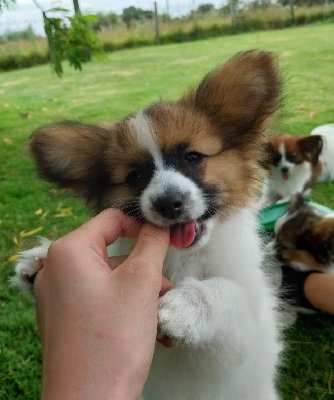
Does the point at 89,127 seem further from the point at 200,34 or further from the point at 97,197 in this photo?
the point at 200,34

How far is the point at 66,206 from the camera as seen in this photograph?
19.4 ft

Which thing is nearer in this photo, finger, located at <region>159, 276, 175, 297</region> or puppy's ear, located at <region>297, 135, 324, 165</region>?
finger, located at <region>159, 276, 175, 297</region>

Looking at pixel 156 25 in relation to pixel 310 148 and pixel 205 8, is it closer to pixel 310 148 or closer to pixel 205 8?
pixel 205 8

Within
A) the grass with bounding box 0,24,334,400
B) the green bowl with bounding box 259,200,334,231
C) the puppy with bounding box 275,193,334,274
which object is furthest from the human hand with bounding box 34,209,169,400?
the green bowl with bounding box 259,200,334,231

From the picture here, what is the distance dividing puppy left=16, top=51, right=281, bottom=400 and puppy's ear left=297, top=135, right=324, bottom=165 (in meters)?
4.13

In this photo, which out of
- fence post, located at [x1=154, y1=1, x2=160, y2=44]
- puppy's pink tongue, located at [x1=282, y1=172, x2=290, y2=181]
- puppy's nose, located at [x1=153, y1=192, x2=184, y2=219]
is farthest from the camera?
fence post, located at [x1=154, y1=1, x2=160, y2=44]

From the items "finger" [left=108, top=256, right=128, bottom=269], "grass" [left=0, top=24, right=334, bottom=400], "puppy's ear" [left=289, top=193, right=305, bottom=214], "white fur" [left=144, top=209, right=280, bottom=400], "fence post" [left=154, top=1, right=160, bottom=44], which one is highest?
"finger" [left=108, top=256, right=128, bottom=269]

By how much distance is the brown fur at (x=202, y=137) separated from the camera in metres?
2.39

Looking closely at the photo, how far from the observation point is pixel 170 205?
202cm

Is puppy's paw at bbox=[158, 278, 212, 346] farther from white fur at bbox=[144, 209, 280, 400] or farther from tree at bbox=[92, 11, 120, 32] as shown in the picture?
tree at bbox=[92, 11, 120, 32]

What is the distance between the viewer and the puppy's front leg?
185 centimetres

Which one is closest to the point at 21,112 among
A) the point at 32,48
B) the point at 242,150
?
the point at 242,150

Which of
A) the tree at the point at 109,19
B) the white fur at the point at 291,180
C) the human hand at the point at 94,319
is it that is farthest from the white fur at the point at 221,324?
the tree at the point at 109,19

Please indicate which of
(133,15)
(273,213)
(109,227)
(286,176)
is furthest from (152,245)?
(133,15)
